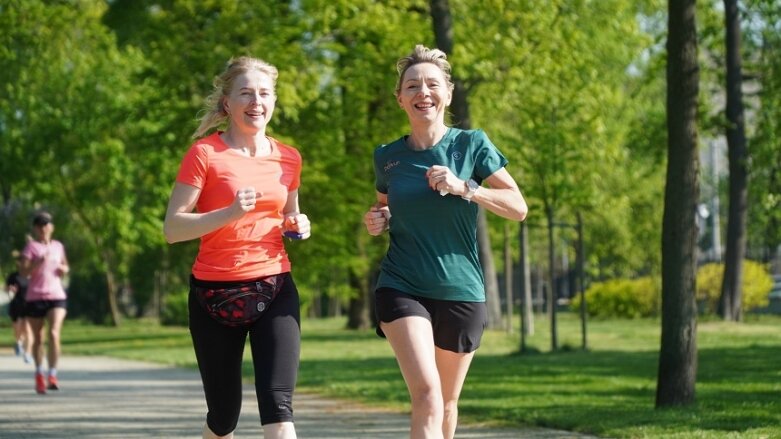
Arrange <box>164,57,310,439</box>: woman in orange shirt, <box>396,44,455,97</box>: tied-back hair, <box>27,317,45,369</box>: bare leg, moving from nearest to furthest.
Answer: <box>164,57,310,439</box>: woman in orange shirt < <box>396,44,455,97</box>: tied-back hair < <box>27,317,45,369</box>: bare leg

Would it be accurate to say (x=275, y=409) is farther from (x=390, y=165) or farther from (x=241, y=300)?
(x=390, y=165)

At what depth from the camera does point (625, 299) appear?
44062mm

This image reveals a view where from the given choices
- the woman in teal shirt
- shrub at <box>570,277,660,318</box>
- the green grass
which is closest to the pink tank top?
the green grass

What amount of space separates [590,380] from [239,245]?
33.6 ft

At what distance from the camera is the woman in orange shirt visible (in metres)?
6.70

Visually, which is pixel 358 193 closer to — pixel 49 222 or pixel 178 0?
pixel 178 0

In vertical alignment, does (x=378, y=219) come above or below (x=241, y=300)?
above

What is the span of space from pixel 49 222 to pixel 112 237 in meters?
32.3

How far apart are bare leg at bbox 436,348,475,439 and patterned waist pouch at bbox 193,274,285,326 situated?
2.86 feet

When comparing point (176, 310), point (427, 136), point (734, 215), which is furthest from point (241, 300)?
point (176, 310)

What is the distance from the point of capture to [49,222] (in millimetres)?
16531

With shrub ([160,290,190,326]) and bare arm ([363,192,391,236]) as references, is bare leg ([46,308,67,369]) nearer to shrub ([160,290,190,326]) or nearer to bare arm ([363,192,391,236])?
bare arm ([363,192,391,236])

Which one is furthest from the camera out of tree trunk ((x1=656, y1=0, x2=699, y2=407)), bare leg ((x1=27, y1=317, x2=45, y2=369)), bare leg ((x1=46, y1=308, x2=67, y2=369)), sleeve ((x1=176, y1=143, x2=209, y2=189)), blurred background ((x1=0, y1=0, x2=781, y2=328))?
blurred background ((x1=0, y1=0, x2=781, y2=328))

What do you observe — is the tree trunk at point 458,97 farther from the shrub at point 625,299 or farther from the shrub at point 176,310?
the shrub at point 176,310
